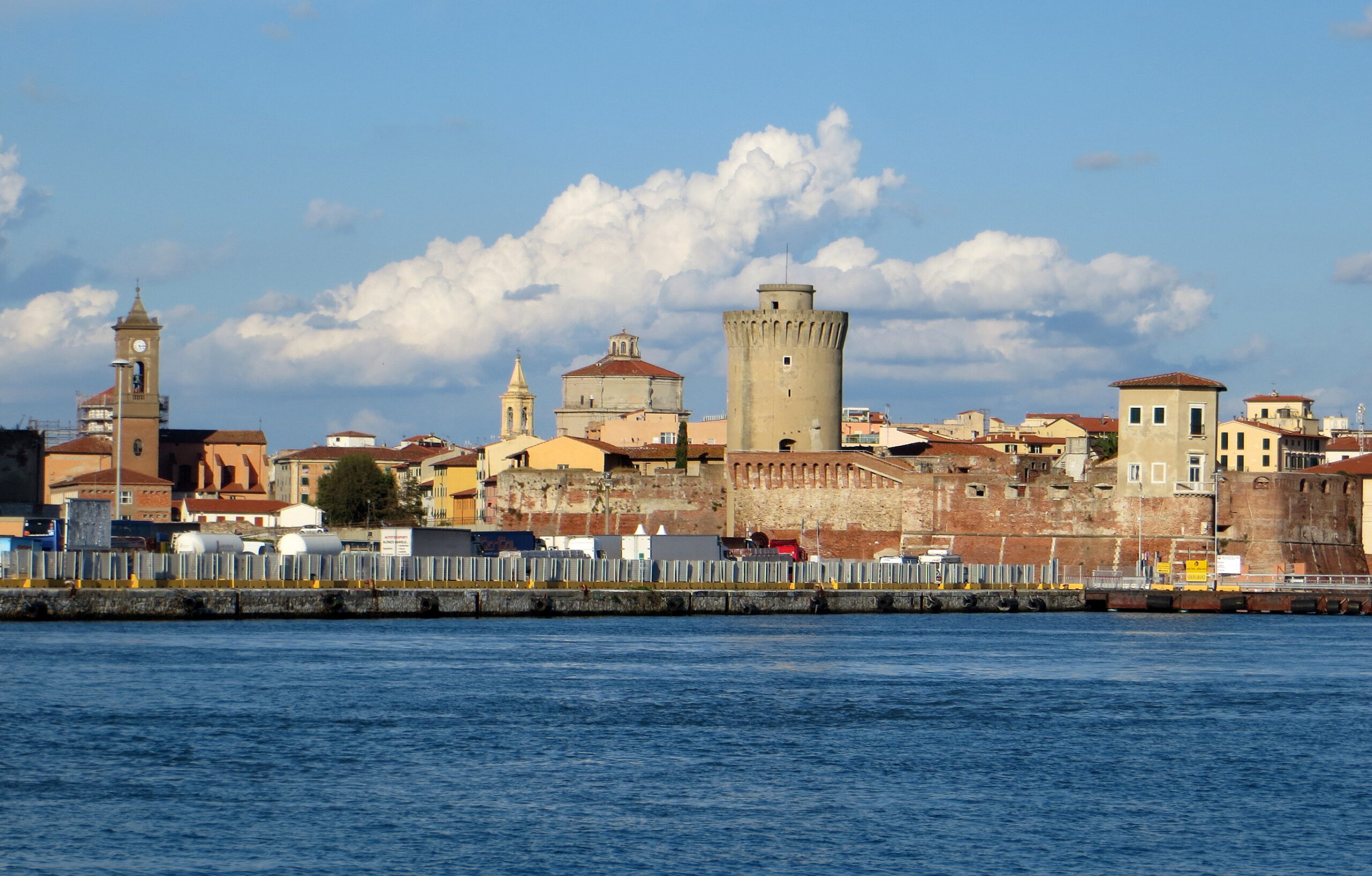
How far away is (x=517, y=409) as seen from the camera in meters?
128

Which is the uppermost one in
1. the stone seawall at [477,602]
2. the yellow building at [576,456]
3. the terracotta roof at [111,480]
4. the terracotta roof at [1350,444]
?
the terracotta roof at [1350,444]

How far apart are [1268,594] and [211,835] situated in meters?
47.8

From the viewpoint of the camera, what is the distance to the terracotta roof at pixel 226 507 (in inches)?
4053

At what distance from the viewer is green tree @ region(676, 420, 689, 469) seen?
286ft

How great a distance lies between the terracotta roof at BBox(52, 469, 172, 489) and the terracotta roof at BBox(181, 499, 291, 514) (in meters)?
2.62

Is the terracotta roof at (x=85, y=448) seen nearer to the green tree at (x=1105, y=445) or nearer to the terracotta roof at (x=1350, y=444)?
the green tree at (x=1105, y=445)

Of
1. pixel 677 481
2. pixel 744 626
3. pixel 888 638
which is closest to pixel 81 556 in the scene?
pixel 744 626

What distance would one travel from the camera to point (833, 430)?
258 ft

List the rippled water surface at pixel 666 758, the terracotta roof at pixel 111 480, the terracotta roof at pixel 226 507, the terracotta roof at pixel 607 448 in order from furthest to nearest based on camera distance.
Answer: the terracotta roof at pixel 226 507 < the terracotta roof at pixel 111 480 < the terracotta roof at pixel 607 448 < the rippled water surface at pixel 666 758

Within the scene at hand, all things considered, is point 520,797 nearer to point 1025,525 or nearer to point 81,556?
point 81,556

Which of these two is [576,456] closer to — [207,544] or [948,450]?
[948,450]

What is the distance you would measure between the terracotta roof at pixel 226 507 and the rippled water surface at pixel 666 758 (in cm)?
5390

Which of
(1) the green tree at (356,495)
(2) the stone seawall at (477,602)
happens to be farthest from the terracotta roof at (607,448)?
(2) the stone seawall at (477,602)

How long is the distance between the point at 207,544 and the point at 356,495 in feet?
134
